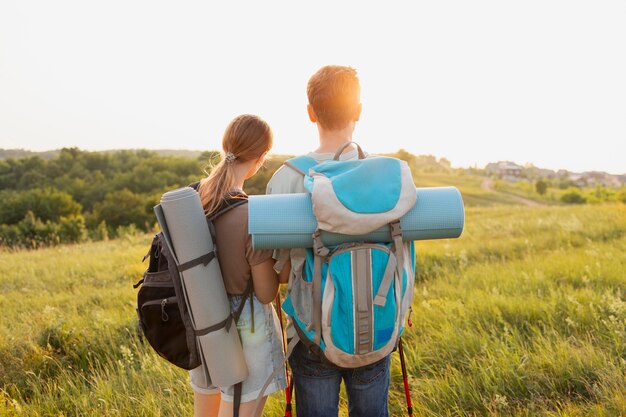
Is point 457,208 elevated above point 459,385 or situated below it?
above

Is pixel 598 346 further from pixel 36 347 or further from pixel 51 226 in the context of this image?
pixel 51 226

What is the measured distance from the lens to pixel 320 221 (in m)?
1.76

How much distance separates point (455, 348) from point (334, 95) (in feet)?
8.52

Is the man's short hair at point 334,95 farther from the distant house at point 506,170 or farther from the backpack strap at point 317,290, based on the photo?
the distant house at point 506,170

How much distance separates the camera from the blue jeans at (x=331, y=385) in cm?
204

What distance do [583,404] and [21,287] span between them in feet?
25.9

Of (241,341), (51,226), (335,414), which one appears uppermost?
(241,341)

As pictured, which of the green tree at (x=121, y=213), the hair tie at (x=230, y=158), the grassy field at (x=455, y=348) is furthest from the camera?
the green tree at (x=121, y=213)

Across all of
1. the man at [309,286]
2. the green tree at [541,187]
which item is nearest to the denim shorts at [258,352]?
the man at [309,286]

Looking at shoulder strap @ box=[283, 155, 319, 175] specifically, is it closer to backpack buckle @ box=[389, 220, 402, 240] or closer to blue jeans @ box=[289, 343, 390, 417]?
backpack buckle @ box=[389, 220, 402, 240]

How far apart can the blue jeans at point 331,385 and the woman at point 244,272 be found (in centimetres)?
16

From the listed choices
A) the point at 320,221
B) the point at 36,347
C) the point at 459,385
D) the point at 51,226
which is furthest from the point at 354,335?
the point at 51,226

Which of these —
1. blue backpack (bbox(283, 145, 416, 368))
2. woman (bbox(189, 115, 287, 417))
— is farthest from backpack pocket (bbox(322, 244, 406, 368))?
woman (bbox(189, 115, 287, 417))

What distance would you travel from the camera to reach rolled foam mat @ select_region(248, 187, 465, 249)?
178 centimetres
